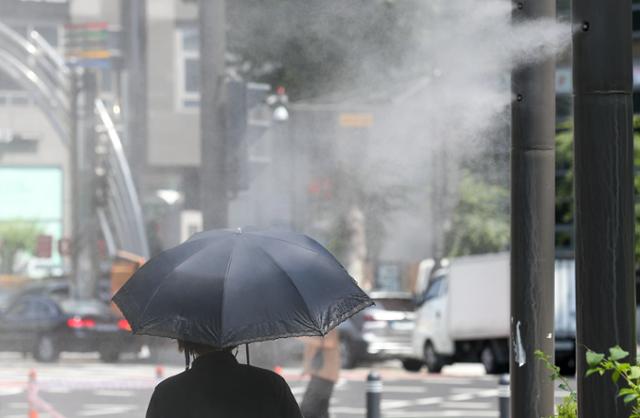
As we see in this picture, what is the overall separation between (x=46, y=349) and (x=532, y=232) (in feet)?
66.0

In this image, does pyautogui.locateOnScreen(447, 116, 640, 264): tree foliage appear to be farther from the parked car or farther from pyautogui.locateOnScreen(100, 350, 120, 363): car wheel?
pyautogui.locateOnScreen(100, 350, 120, 363): car wheel

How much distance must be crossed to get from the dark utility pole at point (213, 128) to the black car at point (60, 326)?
46.4 ft

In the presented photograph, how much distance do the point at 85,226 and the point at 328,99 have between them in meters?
5.05

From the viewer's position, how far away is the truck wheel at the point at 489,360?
78.1ft

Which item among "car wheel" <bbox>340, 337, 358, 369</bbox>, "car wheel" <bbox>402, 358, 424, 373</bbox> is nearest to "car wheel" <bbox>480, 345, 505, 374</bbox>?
"car wheel" <bbox>402, 358, 424, 373</bbox>

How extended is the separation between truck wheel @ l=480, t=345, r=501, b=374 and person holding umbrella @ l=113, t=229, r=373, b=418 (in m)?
19.6

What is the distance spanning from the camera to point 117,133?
1044 inches

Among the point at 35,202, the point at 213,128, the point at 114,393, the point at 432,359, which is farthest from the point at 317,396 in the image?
the point at 35,202

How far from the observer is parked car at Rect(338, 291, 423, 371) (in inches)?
946

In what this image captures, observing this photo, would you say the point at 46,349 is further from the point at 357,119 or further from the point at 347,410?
the point at 347,410

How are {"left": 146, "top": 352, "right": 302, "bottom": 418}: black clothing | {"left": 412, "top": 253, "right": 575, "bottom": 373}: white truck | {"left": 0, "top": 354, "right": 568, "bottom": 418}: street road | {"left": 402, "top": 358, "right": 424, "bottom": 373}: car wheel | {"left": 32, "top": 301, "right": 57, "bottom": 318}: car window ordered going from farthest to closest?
1. {"left": 402, "top": 358, "right": 424, "bottom": 373}: car wheel
2. {"left": 32, "top": 301, "right": 57, "bottom": 318}: car window
3. {"left": 412, "top": 253, "right": 575, "bottom": 373}: white truck
4. {"left": 0, "top": 354, "right": 568, "bottom": 418}: street road
5. {"left": 146, "top": 352, "right": 302, "bottom": 418}: black clothing

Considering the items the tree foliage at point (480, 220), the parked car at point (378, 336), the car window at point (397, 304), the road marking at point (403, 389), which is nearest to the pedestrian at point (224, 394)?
the road marking at point (403, 389)

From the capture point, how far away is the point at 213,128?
10766 millimetres

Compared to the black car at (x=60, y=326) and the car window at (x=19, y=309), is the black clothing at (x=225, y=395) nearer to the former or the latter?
the black car at (x=60, y=326)
